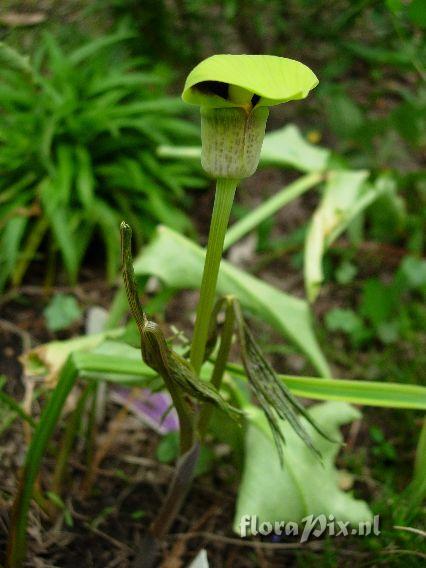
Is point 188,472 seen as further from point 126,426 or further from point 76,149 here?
point 76,149

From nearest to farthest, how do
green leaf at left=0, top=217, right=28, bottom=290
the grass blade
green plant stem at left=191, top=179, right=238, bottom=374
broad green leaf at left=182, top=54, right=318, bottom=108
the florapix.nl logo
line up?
broad green leaf at left=182, top=54, right=318, bottom=108 < green plant stem at left=191, top=179, right=238, bottom=374 < the grass blade < the florapix.nl logo < green leaf at left=0, top=217, right=28, bottom=290

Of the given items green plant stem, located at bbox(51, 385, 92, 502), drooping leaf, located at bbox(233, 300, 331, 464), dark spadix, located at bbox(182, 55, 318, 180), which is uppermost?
dark spadix, located at bbox(182, 55, 318, 180)

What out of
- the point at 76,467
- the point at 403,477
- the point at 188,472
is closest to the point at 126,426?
the point at 76,467

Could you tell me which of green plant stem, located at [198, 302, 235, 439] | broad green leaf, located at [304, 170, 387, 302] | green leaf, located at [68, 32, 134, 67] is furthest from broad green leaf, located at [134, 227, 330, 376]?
green leaf, located at [68, 32, 134, 67]

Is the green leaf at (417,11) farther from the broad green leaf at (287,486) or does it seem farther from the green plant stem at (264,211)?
the broad green leaf at (287,486)

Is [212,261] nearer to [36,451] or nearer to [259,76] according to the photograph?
[259,76]

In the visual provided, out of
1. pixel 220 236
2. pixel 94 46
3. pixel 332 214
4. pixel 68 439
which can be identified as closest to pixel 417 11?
pixel 332 214

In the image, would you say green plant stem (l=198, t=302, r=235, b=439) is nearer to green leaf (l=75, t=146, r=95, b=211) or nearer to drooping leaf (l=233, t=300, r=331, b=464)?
drooping leaf (l=233, t=300, r=331, b=464)

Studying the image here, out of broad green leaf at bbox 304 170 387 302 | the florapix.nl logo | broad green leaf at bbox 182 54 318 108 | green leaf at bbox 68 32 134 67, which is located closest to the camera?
broad green leaf at bbox 182 54 318 108
